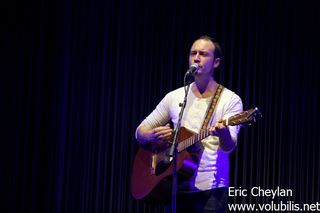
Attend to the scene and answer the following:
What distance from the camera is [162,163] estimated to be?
139 inches

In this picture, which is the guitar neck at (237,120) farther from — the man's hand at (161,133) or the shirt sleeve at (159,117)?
the shirt sleeve at (159,117)

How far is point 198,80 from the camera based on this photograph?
3.49 metres

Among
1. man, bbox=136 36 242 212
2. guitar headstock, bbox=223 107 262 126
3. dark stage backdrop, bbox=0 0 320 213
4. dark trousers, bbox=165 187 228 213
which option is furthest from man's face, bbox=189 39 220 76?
dark stage backdrop, bbox=0 0 320 213

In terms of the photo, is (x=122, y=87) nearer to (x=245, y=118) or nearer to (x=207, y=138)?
(x=207, y=138)

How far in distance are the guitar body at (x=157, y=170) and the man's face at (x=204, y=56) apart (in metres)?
0.43

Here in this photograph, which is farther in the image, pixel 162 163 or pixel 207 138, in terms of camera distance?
pixel 162 163

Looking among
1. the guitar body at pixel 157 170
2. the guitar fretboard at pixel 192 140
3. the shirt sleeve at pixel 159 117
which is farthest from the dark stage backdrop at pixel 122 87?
the guitar fretboard at pixel 192 140

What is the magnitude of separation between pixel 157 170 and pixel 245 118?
2.99ft

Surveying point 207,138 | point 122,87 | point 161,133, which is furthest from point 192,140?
point 122,87

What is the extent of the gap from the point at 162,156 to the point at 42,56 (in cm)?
197

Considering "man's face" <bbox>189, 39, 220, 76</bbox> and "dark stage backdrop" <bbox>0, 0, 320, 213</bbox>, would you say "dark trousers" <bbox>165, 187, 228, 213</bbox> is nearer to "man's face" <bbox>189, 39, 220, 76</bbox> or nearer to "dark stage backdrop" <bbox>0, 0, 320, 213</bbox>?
"man's face" <bbox>189, 39, 220, 76</bbox>

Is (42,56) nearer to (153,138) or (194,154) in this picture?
(153,138)

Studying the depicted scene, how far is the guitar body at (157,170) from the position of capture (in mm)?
3275

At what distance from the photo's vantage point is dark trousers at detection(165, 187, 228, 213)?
3209mm
